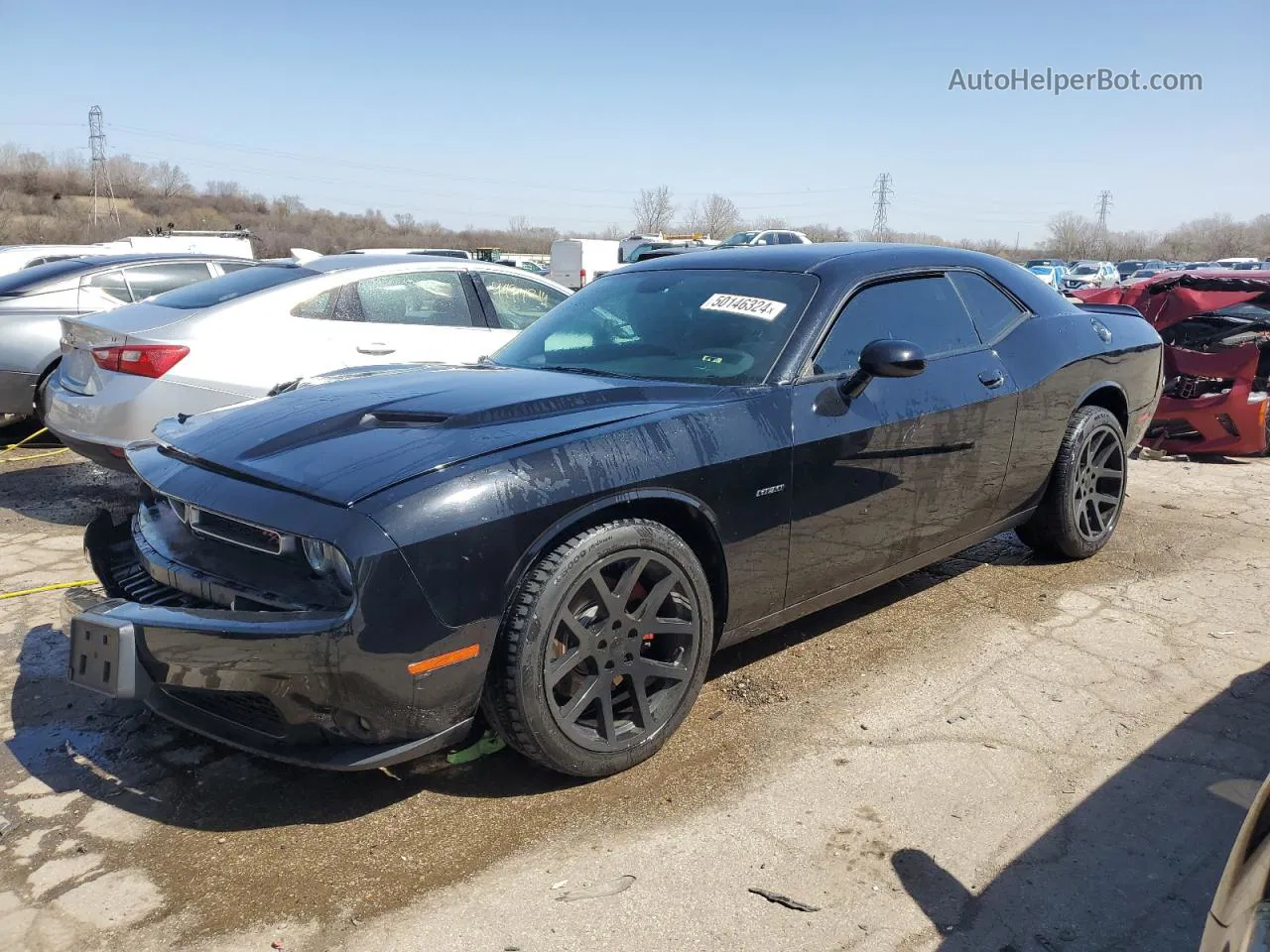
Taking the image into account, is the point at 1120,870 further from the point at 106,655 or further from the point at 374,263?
the point at 374,263

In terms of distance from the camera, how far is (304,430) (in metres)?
2.90

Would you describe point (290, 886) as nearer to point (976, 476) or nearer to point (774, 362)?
point (774, 362)

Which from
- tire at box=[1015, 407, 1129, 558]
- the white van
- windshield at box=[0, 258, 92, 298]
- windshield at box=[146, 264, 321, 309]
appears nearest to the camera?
tire at box=[1015, 407, 1129, 558]

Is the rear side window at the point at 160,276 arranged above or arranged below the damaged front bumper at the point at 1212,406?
above

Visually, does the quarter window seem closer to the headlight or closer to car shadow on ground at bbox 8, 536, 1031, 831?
car shadow on ground at bbox 8, 536, 1031, 831

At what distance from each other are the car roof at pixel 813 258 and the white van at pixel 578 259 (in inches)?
828

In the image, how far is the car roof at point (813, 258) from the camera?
12.5 feet

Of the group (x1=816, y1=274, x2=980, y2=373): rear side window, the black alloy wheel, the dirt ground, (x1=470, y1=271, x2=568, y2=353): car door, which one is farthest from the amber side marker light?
(x1=470, y1=271, x2=568, y2=353): car door

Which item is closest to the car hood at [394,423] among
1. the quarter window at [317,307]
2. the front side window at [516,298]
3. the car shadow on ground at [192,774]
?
the car shadow on ground at [192,774]

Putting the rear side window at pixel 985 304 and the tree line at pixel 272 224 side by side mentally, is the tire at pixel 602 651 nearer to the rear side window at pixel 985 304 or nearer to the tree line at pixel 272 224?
the rear side window at pixel 985 304

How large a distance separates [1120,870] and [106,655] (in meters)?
2.70

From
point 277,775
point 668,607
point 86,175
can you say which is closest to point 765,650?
point 668,607

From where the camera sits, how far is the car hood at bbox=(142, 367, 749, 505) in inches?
102

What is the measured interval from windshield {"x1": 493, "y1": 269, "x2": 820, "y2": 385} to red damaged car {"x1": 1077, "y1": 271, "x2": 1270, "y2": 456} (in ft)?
16.8
